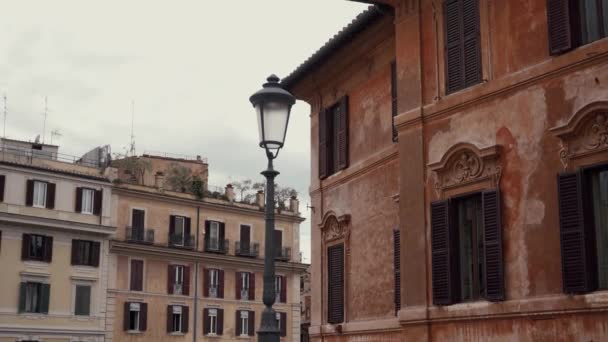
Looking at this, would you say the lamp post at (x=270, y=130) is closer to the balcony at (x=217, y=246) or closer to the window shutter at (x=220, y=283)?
the balcony at (x=217, y=246)

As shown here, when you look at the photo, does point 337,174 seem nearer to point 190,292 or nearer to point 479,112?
point 479,112

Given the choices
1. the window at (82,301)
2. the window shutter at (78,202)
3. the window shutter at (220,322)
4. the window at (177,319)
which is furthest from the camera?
the window shutter at (220,322)

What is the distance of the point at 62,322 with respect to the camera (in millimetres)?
51062

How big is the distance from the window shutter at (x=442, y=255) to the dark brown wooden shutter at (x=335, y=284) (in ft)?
17.4

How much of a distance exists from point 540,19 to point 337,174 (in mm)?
8050

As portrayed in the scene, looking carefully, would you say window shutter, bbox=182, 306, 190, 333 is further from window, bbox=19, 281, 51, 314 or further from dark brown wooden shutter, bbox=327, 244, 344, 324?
dark brown wooden shutter, bbox=327, 244, 344, 324

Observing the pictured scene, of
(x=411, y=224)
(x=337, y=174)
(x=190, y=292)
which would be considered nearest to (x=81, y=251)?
(x=190, y=292)

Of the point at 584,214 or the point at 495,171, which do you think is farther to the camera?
the point at 495,171

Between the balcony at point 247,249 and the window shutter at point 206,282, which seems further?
the balcony at point 247,249

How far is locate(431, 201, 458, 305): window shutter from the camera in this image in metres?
13.8

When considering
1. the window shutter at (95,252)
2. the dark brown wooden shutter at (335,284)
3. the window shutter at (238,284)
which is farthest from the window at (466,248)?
the window shutter at (238,284)

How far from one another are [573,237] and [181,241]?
46.7 m

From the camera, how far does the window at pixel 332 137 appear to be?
2002 cm

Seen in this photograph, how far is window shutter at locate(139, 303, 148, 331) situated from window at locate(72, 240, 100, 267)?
408 cm
